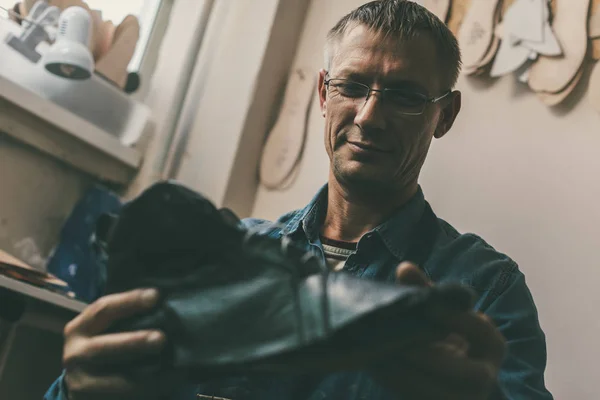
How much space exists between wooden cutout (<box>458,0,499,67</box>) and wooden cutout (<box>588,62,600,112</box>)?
0.22m

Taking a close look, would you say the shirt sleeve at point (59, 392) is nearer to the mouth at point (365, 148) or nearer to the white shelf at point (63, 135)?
the mouth at point (365, 148)

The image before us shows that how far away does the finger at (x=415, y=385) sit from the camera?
430 mm

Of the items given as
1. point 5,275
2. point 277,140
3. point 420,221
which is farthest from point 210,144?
point 420,221

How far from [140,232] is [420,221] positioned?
1.69 ft

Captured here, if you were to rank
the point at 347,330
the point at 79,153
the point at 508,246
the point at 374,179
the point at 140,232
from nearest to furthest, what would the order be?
the point at 347,330, the point at 140,232, the point at 374,179, the point at 508,246, the point at 79,153

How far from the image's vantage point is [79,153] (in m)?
1.58

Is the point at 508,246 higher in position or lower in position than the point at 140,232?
higher

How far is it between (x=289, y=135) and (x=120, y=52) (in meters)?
0.51

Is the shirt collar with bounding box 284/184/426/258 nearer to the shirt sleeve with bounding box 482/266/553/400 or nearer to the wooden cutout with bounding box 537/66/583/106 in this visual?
the shirt sleeve with bounding box 482/266/553/400

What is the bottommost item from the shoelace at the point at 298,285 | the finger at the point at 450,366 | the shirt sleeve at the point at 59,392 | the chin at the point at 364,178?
the shirt sleeve at the point at 59,392

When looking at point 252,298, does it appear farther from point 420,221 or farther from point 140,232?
point 420,221

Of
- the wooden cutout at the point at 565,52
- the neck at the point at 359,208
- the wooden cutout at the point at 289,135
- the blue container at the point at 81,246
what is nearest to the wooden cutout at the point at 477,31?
the wooden cutout at the point at 565,52

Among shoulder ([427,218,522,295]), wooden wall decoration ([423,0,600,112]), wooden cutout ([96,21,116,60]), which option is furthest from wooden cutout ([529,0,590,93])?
wooden cutout ([96,21,116,60])

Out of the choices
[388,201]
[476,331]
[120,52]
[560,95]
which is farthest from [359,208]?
[120,52]
